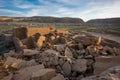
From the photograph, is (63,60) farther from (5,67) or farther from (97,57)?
(5,67)

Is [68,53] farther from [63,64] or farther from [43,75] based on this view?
[43,75]

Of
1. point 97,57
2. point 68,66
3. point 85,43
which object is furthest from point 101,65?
point 85,43

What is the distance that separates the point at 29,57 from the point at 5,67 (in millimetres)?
1649

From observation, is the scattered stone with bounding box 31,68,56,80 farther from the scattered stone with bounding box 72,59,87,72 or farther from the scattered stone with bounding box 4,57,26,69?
the scattered stone with bounding box 4,57,26,69

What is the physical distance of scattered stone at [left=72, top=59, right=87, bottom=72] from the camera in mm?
6900

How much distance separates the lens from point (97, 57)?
7.27m

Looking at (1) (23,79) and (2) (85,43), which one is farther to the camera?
(2) (85,43)

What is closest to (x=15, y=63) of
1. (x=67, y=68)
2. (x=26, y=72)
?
(x=26, y=72)

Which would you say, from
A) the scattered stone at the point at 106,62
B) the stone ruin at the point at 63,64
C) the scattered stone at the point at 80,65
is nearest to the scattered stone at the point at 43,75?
the stone ruin at the point at 63,64

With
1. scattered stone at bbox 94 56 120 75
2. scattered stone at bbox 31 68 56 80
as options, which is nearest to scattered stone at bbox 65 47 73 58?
scattered stone at bbox 94 56 120 75

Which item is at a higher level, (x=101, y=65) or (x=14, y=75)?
(x=101, y=65)

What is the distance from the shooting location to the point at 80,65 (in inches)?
280

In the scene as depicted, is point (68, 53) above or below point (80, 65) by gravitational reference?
above

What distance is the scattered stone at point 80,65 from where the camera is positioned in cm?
690
